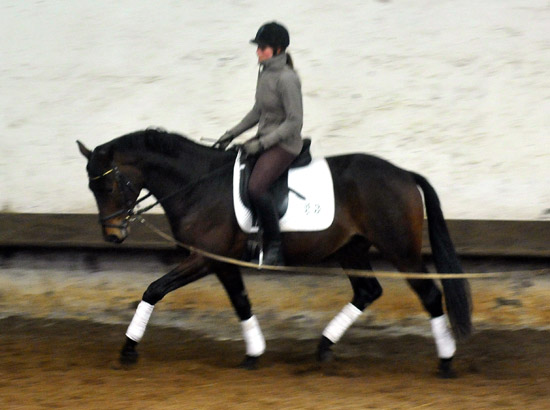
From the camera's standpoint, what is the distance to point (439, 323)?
14.3 feet

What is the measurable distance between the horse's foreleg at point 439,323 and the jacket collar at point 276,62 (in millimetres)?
1402

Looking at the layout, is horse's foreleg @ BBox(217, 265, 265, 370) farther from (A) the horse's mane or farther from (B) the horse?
(A) the horse's mane

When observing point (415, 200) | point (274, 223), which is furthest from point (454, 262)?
point (274, 223)

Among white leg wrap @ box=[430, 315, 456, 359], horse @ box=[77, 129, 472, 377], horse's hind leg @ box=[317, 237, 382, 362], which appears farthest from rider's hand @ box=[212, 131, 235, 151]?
white leg wrap @ box=[430, 315, 456, 359]

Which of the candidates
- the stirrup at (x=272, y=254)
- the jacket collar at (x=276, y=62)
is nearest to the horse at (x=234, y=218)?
the stirrup at (x=272, y=254)

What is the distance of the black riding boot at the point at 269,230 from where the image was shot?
4223 millimetres

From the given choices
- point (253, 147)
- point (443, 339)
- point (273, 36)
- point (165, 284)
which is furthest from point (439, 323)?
point (273, 36)

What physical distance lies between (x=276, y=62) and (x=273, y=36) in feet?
0.46

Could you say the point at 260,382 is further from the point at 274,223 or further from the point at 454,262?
the point at 454,262

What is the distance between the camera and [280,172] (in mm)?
4293

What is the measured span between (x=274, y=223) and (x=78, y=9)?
303cm

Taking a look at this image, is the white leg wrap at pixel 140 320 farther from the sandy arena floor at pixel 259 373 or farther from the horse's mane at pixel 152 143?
the horse's mane at pixel 152 143

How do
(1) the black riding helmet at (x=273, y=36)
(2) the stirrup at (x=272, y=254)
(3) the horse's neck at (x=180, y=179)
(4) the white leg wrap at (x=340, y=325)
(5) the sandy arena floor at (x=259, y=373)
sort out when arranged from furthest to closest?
(4) the white leg wrap at (x=340, y=325) → (3) the horse's neck at (x=180, y=179) → (2) the stirrup at (x=272, y=254) → (1) the black riding helmet at (x=273, y=36) → (5) the sandy arena floor at (x=259, y=373)

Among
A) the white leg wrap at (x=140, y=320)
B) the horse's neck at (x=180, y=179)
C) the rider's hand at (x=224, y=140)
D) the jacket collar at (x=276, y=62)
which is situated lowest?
the white leg wrap at (x=140, y=320)
